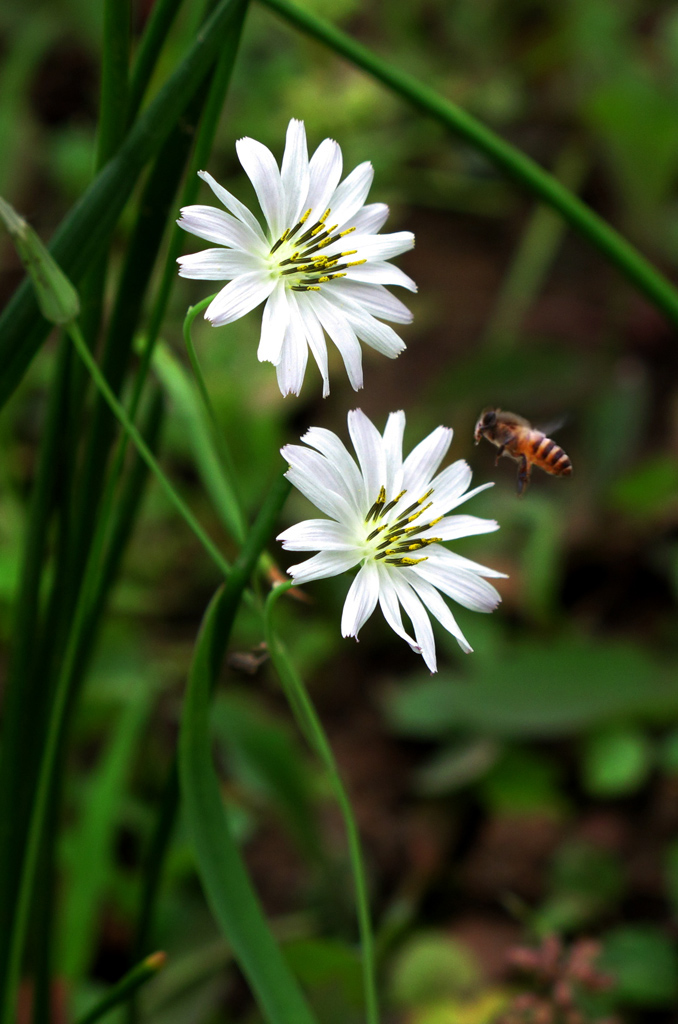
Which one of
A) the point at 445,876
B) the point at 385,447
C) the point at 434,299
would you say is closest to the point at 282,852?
the point at 445,876

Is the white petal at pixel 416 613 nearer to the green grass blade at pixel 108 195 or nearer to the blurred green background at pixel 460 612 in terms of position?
the blurred green background at pixel 460 612

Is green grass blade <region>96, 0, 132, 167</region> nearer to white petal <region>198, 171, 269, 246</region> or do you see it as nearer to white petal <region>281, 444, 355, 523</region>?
white petal <region>198, 171, 269, 246</region>

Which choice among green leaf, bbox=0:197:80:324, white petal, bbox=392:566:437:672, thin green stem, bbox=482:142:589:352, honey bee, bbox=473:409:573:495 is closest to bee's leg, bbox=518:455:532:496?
honey bee, bbox=473:409:573:495

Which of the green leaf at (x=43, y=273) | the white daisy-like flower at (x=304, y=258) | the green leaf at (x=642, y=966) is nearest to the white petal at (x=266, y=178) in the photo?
the white daisy-like flower at (x=304, y=258)

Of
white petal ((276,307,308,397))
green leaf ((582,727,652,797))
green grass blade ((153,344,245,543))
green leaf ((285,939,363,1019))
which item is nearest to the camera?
white petal ((276,307,308,397))

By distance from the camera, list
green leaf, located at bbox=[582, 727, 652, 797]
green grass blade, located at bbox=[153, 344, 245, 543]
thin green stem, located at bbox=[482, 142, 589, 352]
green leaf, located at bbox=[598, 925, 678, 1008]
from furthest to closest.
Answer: thin green stem, located at bbox=[482, 142, 589, 352]
green leaf, located at bbox=[582, 727, 652, 797]
green leaf, located at bbox=[598, 925, 678, 1008]
green grass blade, located at bbox=[153, 344, 245, 543]

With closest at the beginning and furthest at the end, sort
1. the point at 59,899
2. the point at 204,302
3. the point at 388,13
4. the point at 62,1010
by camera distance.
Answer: the point at 204,302 < the point at 62,1010 < the point at 59,899 < the point at 388,13

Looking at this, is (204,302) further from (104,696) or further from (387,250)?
(104,696)
